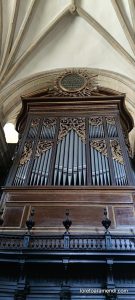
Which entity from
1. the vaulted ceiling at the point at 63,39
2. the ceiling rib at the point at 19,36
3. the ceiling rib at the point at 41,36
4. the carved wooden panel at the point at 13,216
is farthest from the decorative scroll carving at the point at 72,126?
the ceiling rib at the point at 41,36

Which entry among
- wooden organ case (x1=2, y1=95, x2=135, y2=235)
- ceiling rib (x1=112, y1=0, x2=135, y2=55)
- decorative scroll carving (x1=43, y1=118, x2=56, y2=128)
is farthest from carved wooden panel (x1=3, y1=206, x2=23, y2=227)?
ceiling rib (x1=112, y1=0, x2=135, y2=55)

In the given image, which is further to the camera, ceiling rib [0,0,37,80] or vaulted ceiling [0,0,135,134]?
ceiling rib [0,0,37,80]

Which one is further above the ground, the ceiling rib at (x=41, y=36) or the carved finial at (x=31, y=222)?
the ceiling rib at (x=41, y=36)

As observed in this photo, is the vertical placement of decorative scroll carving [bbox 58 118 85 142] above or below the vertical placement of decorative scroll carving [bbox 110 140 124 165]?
above

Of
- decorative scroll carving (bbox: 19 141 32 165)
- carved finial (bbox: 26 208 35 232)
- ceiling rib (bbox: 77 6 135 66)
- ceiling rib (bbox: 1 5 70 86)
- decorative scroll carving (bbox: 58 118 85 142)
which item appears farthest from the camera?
ceiling rib (bbox: 1 5 70 86)

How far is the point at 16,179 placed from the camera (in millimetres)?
6133

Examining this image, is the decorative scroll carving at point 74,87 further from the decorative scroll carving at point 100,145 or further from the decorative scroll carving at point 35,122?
the decorative scroll carving at point 100,145

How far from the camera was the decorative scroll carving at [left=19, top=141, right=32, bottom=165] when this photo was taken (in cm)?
659

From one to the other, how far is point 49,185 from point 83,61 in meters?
6.77

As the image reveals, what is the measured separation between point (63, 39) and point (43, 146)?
578 centimetres

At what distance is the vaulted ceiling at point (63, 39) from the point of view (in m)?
10.0

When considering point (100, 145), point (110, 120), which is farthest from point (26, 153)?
point (110, 120)

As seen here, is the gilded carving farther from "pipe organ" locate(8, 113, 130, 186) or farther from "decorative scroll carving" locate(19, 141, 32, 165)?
"decorative scroll carving" locate(19, 141, 32, 165)

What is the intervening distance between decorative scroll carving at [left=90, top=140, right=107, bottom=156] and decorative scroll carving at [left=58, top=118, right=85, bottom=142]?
300 mm
